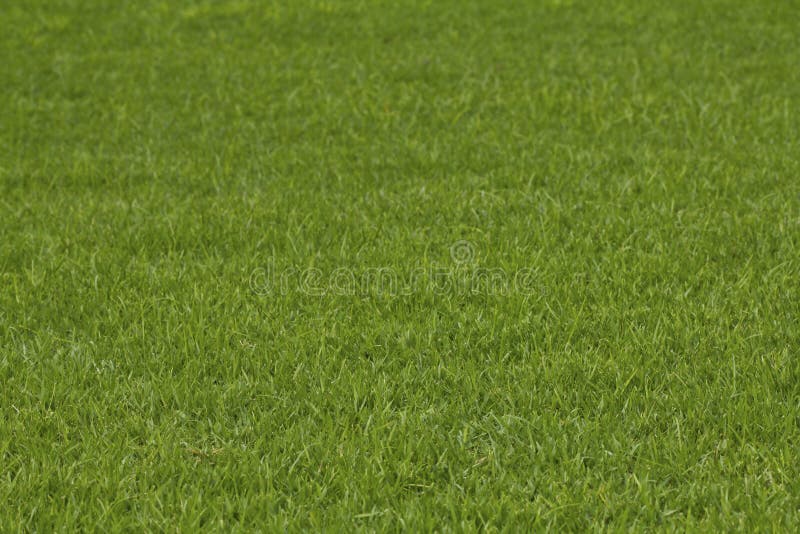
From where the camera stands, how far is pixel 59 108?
23.7ft

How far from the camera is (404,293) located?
4086mm

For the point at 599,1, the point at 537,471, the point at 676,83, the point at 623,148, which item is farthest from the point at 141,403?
the point at 599,1

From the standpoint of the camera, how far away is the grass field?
289cm

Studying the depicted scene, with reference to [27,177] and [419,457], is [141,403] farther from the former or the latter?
[27,177]

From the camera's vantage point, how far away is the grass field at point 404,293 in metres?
2.89

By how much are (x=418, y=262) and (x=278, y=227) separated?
0.90 meters

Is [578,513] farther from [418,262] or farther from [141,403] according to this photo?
[418,262]

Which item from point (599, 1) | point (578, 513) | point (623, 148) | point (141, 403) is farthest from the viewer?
point (599, 1)

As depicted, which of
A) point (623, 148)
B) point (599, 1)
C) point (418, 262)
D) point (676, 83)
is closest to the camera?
point (418, 262)

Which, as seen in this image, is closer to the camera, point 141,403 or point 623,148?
point 141,403

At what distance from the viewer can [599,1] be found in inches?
389

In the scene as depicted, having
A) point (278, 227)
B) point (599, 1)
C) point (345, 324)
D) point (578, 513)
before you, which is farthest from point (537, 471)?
point (599, 1)

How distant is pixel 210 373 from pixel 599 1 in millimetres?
7620

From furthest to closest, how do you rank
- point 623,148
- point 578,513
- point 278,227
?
point 623,148
point 278,227
point 578,513
